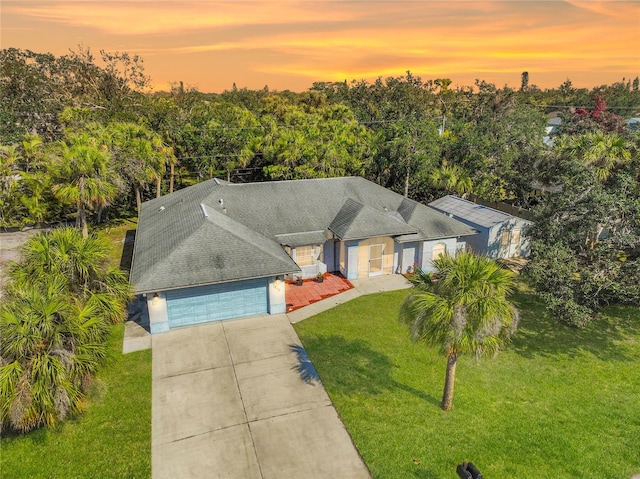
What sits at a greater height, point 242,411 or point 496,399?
point 242,411

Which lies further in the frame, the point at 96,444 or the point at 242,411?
→ the point at 242,411

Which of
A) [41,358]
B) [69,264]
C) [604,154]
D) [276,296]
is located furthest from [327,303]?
[604,154]

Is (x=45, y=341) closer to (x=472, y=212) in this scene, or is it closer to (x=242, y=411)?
(x=242, y=411)

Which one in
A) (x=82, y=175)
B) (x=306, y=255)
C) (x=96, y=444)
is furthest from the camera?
(x=306, y=255)

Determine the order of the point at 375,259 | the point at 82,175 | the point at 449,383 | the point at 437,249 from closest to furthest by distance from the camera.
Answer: the point at 449,383 → the point at 82,175 → the point at 375,259 → the point at 437,249

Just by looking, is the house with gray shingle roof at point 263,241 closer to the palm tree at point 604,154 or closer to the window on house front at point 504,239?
the window on house front at point 504,239

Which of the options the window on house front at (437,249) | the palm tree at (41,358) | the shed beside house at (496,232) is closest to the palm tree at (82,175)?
the palm tree at (41,358)
